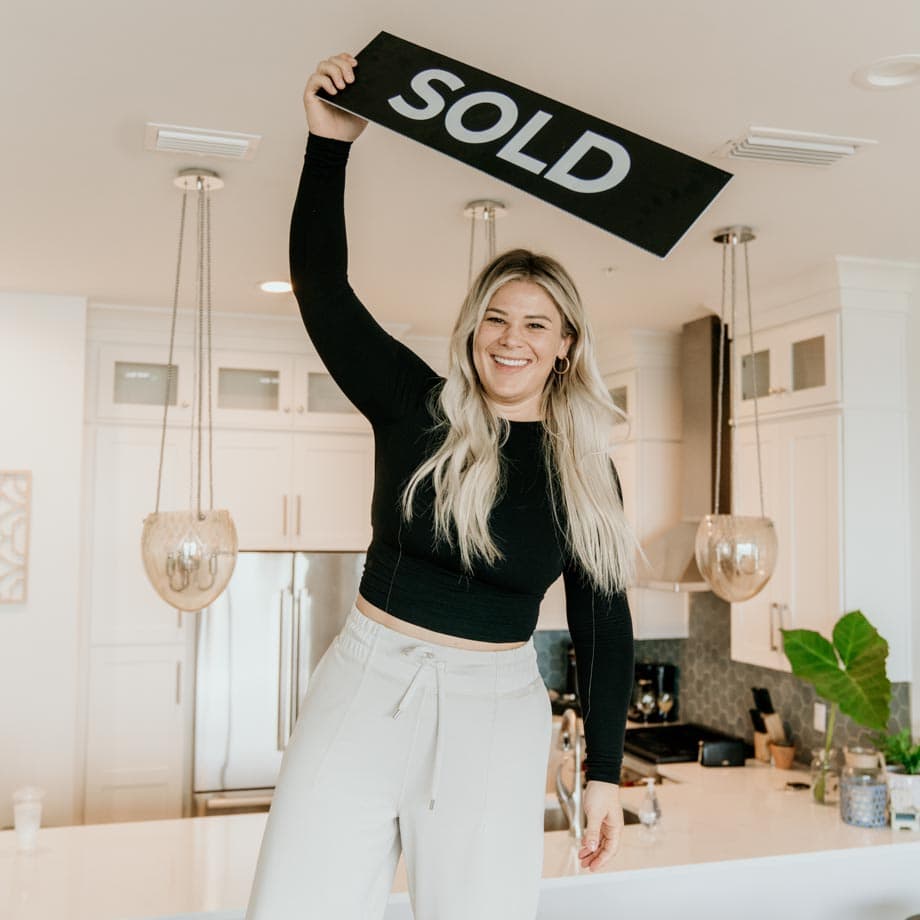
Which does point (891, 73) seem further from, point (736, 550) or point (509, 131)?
point (736, 550)

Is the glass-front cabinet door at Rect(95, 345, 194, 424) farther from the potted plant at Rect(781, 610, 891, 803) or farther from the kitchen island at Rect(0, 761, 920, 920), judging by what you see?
the potted plant at Rect(781, 610, 891, 803)

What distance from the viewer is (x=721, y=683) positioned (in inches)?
171

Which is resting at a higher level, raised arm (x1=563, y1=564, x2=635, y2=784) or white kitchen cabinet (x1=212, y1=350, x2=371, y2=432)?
white kitchen cabinet (x1=212, y1=350, x2=371, y2=432)

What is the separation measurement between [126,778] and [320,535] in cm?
128

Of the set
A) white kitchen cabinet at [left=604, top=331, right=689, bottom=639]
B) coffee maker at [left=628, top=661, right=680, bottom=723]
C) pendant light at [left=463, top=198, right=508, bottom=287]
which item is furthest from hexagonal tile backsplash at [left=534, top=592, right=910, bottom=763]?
pendant light at [left=463, top=198, right=508, bottom=287]

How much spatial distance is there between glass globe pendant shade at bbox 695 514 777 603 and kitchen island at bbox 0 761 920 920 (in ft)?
2.22

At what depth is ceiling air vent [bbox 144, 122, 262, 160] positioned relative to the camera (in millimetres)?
2246

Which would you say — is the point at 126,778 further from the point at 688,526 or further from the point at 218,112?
the point at 218,112

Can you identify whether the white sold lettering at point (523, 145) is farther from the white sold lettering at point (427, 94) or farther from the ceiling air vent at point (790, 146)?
the ceiling air vent at point (790, 146)

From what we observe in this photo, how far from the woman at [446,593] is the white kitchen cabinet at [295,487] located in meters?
3.09

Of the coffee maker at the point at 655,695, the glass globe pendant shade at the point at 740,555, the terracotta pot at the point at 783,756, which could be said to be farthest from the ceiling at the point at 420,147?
the coffee maker at the point at 655,695

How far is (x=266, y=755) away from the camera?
13.8 ft

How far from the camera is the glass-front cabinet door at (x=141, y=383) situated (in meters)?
4.26

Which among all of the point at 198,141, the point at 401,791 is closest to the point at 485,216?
the point at 198,141
